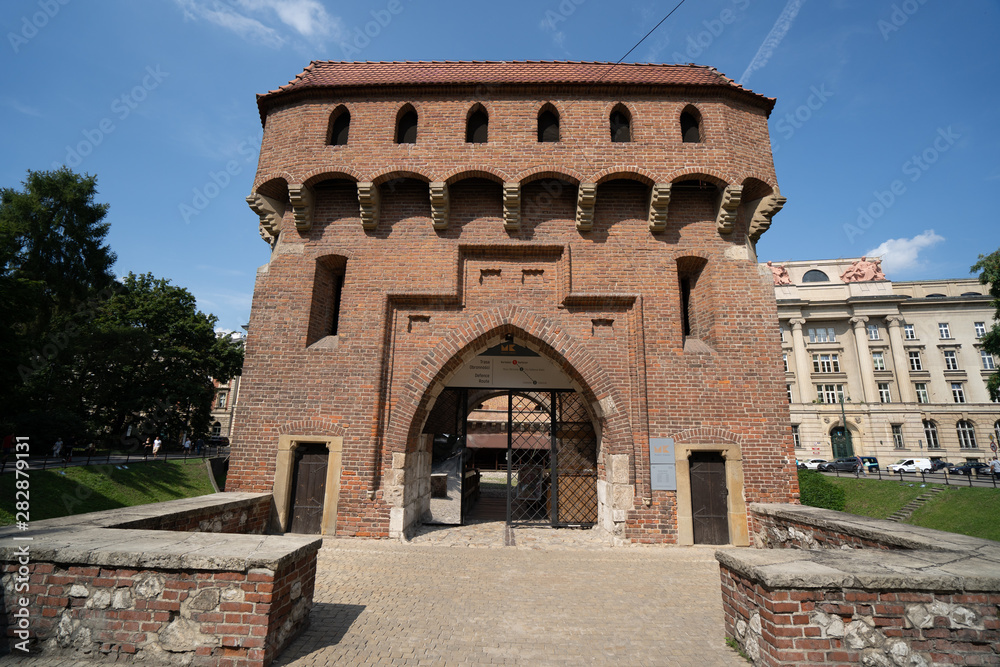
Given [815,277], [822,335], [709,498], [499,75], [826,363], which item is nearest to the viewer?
[709,498]

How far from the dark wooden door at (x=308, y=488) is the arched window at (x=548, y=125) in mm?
8015

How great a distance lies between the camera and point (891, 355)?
1654 inches

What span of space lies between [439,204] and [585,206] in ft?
9.78

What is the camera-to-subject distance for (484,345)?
9375mm

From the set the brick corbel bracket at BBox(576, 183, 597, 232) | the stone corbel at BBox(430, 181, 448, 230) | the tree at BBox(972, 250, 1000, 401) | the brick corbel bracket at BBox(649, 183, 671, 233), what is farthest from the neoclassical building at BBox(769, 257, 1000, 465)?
the stone corbel at BBox(430, 181, 448, 230)

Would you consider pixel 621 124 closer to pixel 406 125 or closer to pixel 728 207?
pixel 728 207


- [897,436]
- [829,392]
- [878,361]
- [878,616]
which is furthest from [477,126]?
[878,361]

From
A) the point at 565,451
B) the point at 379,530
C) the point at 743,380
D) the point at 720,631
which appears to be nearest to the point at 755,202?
the point at 743,380

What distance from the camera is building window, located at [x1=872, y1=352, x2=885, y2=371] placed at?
138 feet

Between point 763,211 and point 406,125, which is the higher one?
point 406,125

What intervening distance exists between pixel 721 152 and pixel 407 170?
6.48 metres

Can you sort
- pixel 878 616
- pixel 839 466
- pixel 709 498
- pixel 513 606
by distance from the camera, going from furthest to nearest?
pixel 839 466
pixel 709 498
pixel 513 606
pixel 878 616

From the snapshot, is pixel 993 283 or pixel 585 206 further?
pixel 993 283

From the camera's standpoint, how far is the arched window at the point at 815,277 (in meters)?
47.2
